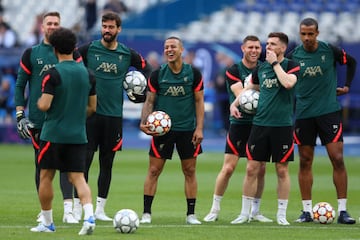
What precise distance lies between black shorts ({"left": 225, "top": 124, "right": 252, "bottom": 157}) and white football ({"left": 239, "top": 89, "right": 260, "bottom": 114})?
0.62 metres

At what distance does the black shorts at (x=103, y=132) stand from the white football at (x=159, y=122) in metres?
0.64

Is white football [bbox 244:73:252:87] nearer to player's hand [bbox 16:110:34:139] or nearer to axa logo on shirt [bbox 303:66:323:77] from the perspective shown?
axa logo on shirt [bbox 303:66:323:77]

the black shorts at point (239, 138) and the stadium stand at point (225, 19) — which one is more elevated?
the stadium stand at point (225, 19)

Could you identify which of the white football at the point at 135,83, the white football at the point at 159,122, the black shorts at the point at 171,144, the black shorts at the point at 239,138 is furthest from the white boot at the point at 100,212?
the black shorts at the point at 239,138

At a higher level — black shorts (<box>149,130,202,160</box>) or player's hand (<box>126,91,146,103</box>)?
player's hand (<box>126,91,146,103</box>)

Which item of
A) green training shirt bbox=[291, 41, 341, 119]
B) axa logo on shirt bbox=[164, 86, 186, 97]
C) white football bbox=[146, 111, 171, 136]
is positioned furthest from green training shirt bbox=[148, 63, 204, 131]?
green training shirt bbox=[291, 41, 341, 119]

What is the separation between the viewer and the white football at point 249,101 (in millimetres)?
13258

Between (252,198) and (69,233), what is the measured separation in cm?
287

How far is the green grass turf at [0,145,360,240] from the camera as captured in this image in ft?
38.8

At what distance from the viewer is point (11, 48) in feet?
98.0

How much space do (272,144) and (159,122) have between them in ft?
4.85

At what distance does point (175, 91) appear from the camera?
13344 mm

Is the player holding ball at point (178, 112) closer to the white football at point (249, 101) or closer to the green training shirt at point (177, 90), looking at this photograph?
the green training shirt at point (177, 90)

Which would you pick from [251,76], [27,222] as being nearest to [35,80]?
[27,222]
